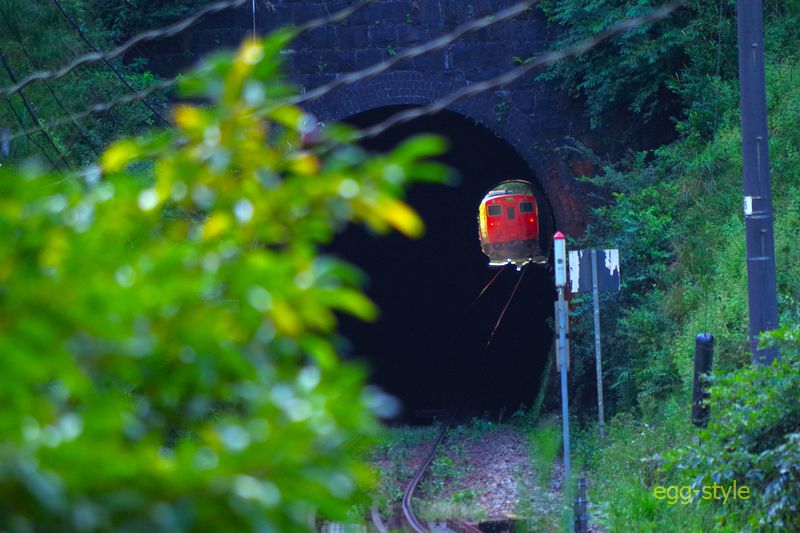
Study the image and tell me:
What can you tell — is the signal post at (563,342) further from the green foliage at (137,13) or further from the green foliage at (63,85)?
the green foliage at (137,13)

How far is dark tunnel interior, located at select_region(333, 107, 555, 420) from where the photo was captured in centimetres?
2794

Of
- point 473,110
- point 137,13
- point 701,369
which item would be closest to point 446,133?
point 473,110

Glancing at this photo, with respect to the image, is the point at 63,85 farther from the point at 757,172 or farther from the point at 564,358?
the point at 757,172

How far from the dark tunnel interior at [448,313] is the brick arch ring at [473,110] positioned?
7239 millimetres

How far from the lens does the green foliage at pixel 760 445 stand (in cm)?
683

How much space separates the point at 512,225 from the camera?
24406 millimetres

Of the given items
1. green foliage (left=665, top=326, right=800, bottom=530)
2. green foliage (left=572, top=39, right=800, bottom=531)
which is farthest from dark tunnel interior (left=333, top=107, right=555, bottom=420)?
green foliage (left=665, top=326, right=800, bottom=530)

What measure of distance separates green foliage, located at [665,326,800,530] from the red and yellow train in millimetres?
16418

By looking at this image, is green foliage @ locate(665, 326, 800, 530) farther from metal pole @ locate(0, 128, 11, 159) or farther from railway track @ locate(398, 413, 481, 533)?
metal pole @ locate(0, 128, 11, 159)

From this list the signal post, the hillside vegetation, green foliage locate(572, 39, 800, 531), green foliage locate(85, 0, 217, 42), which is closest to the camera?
green foliage locate(572, 39, 800, 531)

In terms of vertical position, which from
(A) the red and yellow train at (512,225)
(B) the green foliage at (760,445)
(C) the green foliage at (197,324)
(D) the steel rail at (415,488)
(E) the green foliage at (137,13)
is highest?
(E) the green foliage at (137,13)

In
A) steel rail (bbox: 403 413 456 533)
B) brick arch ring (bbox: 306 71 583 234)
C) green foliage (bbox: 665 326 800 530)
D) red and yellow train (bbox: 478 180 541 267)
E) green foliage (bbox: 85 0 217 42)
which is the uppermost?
green foliage (bbox: 85 0 217 42)

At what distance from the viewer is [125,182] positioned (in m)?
2.24

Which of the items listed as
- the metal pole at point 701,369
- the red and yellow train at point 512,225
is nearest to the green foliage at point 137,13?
the red and yellow train at point 512,225
